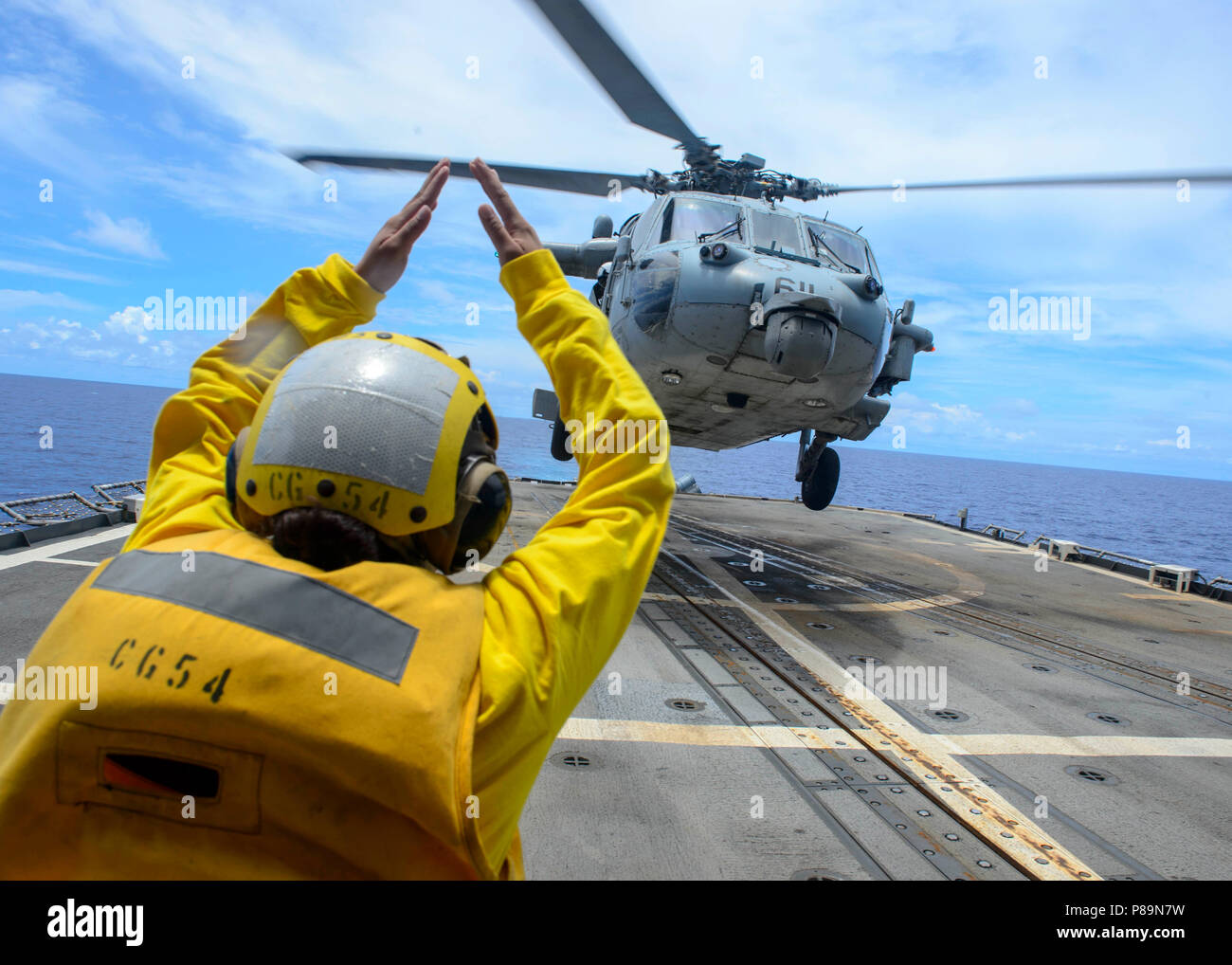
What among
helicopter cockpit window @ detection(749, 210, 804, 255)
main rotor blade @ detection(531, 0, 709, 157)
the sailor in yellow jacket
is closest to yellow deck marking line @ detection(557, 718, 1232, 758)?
the sailor in yellow jacket

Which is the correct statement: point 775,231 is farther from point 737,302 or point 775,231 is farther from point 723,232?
point 737,302

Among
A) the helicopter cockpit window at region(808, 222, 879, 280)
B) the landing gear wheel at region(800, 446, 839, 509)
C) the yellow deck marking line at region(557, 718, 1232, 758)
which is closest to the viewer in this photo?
the yellow deck marking line at region(557, 718, 1232, 758)

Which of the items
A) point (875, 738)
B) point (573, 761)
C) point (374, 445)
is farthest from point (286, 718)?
point (875, 738)

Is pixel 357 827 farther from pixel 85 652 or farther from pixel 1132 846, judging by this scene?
pixel 1132 846

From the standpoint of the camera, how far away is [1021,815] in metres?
4.05

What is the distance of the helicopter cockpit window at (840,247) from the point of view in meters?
9.13

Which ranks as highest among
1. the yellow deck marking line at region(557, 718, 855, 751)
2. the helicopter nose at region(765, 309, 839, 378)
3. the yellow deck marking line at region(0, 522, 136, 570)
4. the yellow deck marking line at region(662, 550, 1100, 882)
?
the helicopter nose at region(765, 309, 839, 378)

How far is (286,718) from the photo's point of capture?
1.05 metres

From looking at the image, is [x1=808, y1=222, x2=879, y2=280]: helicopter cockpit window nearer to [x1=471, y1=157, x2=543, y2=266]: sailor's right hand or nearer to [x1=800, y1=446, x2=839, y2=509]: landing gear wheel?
[x1=800, y1=446, x2=839, y2=509]: landing gear wheel

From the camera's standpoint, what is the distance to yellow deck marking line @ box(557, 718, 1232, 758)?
474 centimetres

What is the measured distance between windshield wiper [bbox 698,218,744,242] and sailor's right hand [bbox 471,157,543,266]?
24.0 feet

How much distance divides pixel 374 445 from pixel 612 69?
672cm

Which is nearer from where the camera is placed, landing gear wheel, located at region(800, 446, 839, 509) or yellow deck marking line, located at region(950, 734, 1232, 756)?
yellow deck marking line, located at region(950, 734, 1232, 756)
